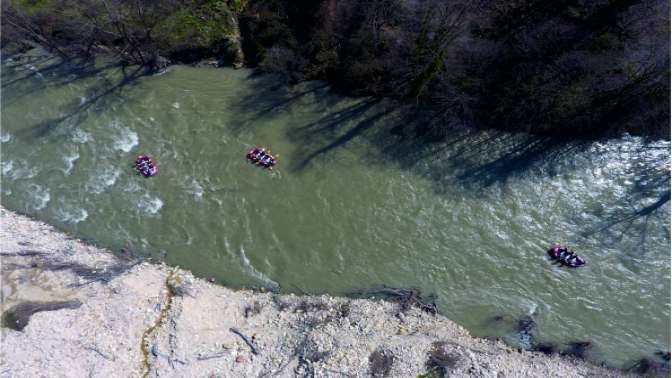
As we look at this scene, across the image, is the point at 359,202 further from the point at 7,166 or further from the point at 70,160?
the point at 7,166

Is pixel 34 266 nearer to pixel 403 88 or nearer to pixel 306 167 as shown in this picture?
pixel 306 167

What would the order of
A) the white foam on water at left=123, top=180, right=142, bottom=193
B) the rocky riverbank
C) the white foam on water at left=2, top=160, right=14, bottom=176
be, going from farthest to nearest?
the white foam on water at left=2, top=160, right=14, bottom=176, the white foam on water at left=123, top=180, right=142, bottom=193, the rocky riverbank

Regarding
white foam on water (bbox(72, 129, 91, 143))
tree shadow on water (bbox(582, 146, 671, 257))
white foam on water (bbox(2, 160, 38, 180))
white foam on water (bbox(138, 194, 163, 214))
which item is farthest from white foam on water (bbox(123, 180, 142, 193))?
tree shadow on water (bbox(582, 146, 671, 257))

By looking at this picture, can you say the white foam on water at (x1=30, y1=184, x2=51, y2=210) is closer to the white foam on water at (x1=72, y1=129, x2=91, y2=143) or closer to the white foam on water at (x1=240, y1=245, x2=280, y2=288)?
the white foam on water at (x1=72, y1=129, x2=91, y2=143)

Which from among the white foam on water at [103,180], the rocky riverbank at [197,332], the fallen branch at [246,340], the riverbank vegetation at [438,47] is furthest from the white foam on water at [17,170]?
the fallen branch at [246,340]

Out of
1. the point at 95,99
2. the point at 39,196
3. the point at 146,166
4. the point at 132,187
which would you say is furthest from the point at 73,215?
the point at 95,99
